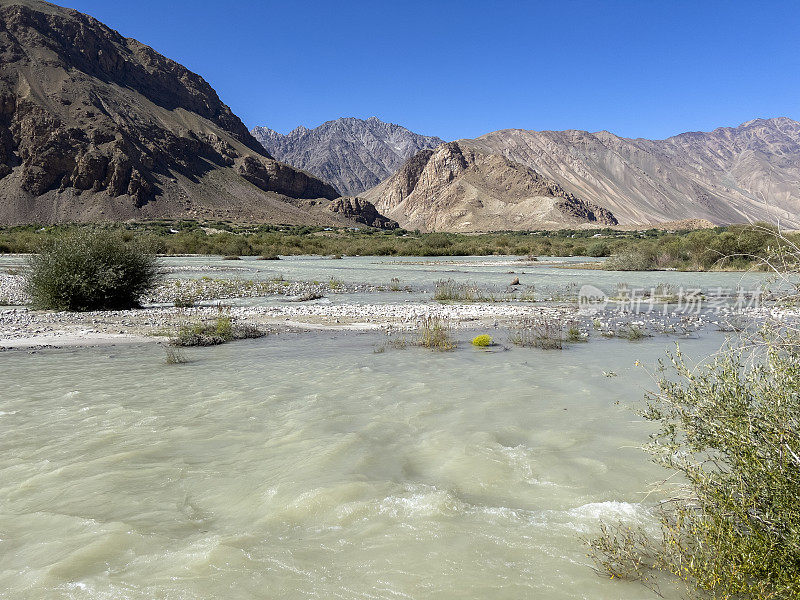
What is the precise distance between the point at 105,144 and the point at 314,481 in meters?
124

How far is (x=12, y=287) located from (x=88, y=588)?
21300 millimetres

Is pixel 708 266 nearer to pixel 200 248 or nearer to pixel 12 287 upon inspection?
pixel 12 287

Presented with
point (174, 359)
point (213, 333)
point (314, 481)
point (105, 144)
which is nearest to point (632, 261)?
point (213, 333)

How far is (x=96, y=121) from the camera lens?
370 feet

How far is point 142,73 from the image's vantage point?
142m

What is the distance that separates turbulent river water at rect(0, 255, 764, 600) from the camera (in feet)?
10.3

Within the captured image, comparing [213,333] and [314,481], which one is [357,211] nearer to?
[213,333]

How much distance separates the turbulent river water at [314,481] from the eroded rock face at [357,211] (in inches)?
5248

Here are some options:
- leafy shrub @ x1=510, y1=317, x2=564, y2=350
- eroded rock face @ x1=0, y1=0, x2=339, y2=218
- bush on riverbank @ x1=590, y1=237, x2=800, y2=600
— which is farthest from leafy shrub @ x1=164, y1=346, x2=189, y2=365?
eroded rock face @ x1=0, y1=0, x2=339, y2=218

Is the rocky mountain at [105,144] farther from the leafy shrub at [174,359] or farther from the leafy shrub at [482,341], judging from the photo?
the leafy shrub at [482,341]

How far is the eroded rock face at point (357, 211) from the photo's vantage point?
13975 centimetres

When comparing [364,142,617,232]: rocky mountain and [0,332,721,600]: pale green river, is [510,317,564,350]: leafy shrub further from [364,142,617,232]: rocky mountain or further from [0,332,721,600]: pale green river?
[364,142,617,232]: rocky mountain

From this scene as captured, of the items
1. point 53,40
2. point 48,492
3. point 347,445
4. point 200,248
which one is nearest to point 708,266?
point 347,445

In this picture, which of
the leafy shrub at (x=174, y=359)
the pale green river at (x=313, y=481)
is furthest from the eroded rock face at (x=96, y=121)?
the pale green river at (x=313, y=481)
